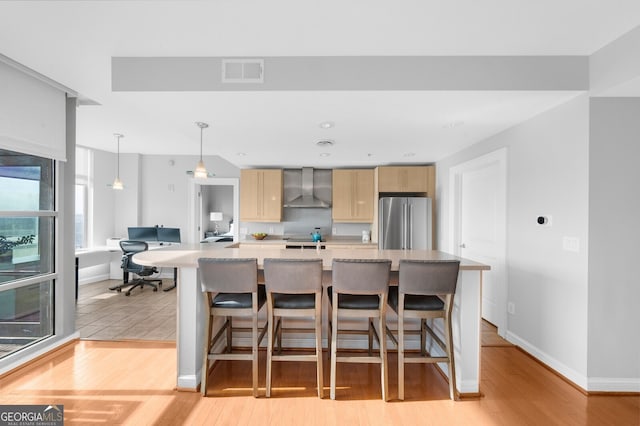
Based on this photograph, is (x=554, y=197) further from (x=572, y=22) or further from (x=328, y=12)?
(x=328, y=12)

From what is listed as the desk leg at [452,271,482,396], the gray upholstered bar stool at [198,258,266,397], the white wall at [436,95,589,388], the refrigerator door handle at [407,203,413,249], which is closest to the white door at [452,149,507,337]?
the white wall at [436,95,589,388]

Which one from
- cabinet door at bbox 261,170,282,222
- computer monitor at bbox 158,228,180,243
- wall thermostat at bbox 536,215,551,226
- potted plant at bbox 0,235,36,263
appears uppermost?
cabinet door at bbox 261,170,282,222

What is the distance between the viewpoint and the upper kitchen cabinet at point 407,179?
5309 millimetres

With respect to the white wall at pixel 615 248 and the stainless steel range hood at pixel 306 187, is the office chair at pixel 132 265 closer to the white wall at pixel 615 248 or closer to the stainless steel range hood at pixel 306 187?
the stainless steel range hood at pixel 306 187

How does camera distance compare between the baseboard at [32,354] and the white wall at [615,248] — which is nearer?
the white wall at [615,248]

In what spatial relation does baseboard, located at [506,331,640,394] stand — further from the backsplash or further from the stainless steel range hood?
the stainless steel range hood

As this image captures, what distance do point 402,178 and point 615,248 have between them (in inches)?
128

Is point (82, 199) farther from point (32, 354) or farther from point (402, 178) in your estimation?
point (402, 178)

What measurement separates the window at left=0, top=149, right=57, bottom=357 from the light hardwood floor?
39 centimetres

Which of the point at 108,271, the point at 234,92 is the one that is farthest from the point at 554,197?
the point at 108,271

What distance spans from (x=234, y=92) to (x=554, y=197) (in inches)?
113

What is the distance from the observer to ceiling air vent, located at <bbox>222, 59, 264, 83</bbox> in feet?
7.70

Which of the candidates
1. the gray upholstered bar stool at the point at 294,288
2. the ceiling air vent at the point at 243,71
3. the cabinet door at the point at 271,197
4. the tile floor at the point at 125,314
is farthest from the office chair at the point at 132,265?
the ceiling air vent at the point at 243,71

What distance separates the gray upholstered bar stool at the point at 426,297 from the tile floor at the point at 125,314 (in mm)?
2428
